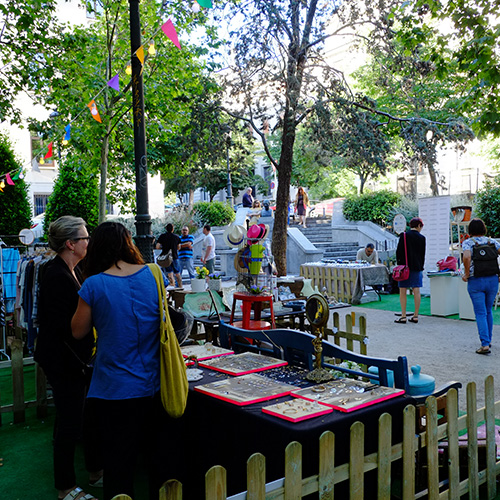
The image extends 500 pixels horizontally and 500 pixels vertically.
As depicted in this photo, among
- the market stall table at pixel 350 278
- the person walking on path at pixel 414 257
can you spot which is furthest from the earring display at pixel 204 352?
the market stall table at pixel 350 278

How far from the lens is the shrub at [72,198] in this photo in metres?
20.9

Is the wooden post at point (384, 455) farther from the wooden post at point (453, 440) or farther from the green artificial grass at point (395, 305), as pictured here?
the green artificial grass at point (395, 305)

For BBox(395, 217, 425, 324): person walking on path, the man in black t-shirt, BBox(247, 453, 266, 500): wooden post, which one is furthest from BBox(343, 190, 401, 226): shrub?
→ BBox(247, 453, 266, 500): wooden post

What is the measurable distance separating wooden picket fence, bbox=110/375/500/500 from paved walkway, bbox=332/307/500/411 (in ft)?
6.98

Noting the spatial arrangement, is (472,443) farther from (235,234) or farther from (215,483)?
(235,234)

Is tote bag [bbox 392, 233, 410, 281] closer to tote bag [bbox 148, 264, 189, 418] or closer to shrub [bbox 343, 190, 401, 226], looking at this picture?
tote bag [bbox 148, 264, 189, 418]

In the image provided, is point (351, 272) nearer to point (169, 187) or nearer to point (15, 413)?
point (15, 413)

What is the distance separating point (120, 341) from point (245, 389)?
0.96 m

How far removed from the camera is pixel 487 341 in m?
7.70

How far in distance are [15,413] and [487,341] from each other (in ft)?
21.0

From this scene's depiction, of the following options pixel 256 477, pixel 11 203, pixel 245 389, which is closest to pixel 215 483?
pixel 256 477

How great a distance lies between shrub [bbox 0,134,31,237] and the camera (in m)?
18.5

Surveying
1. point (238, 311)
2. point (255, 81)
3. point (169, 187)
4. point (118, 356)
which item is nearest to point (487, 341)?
point (238, 311)

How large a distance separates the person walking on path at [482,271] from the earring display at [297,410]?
17.2ft
